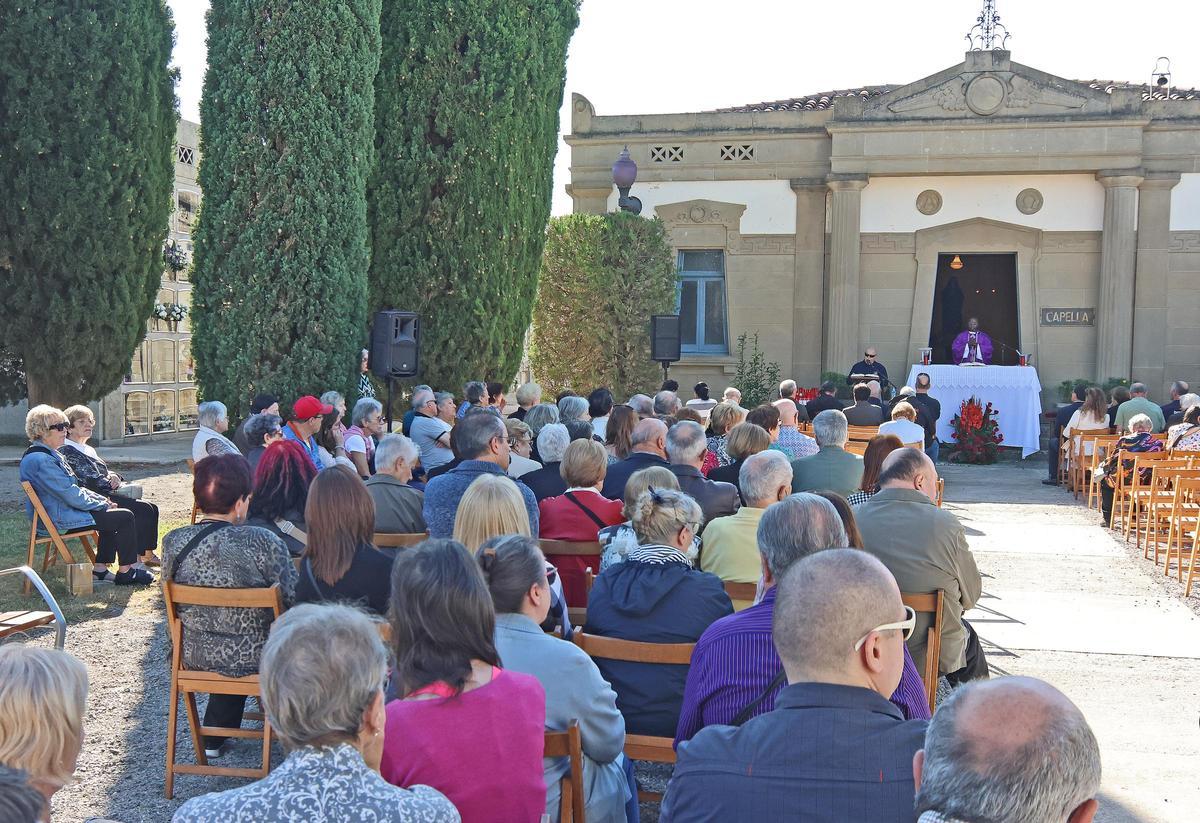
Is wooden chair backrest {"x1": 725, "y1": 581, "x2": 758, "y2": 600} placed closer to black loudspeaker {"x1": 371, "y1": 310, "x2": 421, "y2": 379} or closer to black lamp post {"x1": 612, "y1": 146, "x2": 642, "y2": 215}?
black loudspeaker {"x1": 371, "y1": 310, "x2": 421, "y2": 379}

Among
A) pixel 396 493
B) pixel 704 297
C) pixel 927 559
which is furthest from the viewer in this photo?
pixel 704 297

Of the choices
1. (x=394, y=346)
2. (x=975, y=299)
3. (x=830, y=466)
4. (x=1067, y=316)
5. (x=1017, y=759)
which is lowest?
(x=830, y=466)

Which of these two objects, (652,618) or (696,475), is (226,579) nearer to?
(652,618)

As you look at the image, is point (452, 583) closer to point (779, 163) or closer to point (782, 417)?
point (782, 417)

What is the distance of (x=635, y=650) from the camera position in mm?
3555

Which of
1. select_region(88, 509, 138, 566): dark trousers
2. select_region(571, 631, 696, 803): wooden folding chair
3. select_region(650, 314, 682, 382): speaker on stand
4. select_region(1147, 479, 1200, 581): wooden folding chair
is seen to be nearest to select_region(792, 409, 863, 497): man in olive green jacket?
select_region(1147, 479, 1200, 581): wooden folding chair

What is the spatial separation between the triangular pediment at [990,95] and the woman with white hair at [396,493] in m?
14.4

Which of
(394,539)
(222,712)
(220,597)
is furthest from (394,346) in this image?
(220,597)

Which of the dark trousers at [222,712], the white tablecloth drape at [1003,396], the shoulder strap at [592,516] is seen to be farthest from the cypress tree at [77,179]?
the white tablecloth drape at [1003,396]

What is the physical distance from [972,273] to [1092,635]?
16.6 m

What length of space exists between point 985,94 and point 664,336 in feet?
24.7

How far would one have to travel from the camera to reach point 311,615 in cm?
225

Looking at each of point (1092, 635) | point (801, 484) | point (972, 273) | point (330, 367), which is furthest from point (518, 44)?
point (972, 273)

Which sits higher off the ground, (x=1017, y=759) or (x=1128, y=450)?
(x=1017, y=759)
